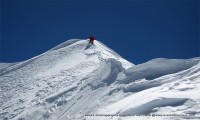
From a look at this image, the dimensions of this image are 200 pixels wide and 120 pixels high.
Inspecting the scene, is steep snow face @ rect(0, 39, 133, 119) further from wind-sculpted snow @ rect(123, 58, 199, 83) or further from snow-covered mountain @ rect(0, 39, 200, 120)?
wind-sculpted snow @ rect(123, 58, 199, 83)

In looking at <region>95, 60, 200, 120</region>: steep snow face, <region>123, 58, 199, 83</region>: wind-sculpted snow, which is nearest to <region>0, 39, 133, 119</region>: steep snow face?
<region>123, 58, 199, 83</region>: wind-sculpted snow

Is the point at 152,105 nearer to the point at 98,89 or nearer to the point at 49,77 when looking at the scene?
the point at 98,89

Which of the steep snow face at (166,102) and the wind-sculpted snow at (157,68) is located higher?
the wind-sculpted snow at (157,68)

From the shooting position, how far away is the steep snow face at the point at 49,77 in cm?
3838

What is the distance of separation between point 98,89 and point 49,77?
9710 mm

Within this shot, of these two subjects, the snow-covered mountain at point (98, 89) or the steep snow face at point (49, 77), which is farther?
the steep snow face at point (49, 77)

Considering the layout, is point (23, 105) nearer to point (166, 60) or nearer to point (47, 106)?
point (47, 106)

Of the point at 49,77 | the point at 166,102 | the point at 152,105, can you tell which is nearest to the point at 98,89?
the point at 49,77

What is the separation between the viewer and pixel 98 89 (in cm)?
3819

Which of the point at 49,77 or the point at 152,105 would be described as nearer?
the point at 152,105

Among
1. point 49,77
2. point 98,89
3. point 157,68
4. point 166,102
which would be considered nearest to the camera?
point 166,102

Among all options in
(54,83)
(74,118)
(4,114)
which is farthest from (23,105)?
(74,118)

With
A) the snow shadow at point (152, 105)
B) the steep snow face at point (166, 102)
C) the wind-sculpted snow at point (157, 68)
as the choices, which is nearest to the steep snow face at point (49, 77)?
the wind-sculpted snow at point (157, 68)

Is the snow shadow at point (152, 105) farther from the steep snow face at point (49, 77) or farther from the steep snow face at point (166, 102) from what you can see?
the steep snow face at point (49, 77)
